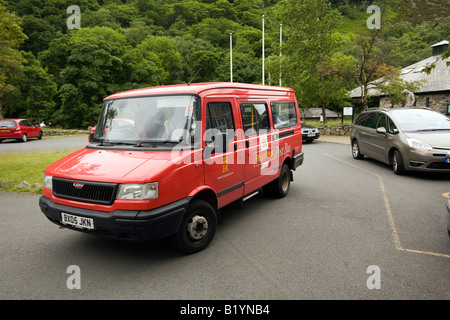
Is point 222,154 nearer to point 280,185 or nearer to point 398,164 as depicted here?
point 280,185

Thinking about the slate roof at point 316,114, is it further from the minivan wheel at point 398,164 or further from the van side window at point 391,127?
the minivan wheel at point 398,164

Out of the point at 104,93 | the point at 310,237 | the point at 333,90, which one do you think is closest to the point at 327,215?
the point at 310,237

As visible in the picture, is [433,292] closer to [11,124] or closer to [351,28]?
[11,124]

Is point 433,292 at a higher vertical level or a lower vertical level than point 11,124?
lower

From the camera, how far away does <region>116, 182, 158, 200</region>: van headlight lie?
3305mm

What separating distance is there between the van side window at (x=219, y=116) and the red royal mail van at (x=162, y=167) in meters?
0.01

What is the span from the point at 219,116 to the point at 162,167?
1399 millimetres

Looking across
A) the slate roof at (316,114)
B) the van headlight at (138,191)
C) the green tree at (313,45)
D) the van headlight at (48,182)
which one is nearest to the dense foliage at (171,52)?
the green tree at (313,45)

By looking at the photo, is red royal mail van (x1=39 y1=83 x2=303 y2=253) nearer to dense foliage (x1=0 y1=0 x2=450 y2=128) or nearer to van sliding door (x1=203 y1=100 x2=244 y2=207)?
van sliding door (x1=203 y1=100 x2=244 y2=207)

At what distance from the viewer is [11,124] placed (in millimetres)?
19750

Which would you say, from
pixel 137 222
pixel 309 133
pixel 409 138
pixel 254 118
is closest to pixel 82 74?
pixel 309 133

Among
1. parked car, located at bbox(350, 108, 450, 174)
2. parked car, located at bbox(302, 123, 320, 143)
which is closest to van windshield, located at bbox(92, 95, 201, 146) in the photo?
parked car, located at bbox(350, 108, 450, 174)
